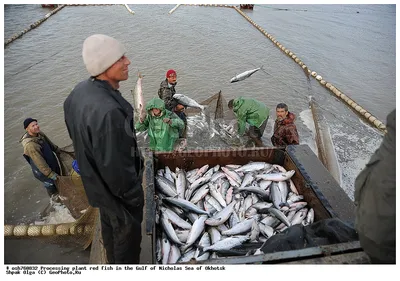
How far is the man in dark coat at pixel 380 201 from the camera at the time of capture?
1.89m

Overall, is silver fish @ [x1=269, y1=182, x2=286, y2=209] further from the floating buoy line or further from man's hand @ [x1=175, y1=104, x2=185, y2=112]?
man's hand @ [x1=175, y1=104, x2=185, y2=112]

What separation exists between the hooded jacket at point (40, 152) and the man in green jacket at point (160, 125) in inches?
65.4

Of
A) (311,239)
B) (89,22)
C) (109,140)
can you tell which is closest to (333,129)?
(311,239)

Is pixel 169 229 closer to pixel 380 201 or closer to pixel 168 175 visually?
pixel 168 175

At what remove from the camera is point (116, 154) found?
2.33 m

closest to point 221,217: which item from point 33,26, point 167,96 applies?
point 167,96

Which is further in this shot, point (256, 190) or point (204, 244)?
point (256, 190)

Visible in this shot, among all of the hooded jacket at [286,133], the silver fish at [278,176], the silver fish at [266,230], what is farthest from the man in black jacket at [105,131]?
the hooded jacket at [286,133]

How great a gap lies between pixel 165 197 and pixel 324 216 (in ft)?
6.97

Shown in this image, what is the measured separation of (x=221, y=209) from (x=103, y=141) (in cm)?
226

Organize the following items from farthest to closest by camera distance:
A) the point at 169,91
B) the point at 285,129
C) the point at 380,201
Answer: the point at 169,91, the point at 285,129, the point at 380,201

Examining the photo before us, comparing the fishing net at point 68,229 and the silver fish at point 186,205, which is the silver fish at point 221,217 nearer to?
the silver fish at point 186,205

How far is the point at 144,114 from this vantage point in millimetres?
5578

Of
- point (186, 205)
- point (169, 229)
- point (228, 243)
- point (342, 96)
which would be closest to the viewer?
point (228, 243)
